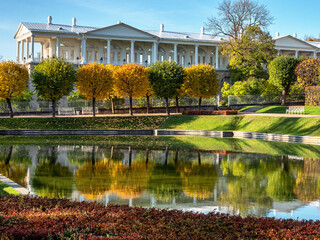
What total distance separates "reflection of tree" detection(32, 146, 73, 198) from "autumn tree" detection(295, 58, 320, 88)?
40869 millimetres

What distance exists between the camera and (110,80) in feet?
163

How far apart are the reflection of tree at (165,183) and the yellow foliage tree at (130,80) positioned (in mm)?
30827

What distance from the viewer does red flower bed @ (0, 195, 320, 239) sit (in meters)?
8.49

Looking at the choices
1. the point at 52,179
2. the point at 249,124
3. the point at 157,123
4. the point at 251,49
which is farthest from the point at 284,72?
the point at 52,179

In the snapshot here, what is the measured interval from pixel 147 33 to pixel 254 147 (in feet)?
146

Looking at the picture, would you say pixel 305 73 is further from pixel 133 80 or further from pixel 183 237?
pixel 183 237

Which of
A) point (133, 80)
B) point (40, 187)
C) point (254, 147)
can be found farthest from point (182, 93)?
point (40, 187)

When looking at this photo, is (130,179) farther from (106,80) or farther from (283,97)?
(283,97)

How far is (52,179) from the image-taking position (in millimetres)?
16859

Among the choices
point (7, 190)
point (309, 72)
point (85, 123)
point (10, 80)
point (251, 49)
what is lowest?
point (7, 190)

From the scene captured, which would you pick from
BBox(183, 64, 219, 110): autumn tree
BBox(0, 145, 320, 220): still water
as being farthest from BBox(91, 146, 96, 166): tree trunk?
BBox(183, 64, 219, 110): autumn tree

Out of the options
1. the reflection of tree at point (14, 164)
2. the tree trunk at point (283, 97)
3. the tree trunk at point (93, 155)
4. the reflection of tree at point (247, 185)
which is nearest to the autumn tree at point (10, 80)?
the reflection of tree at point (14, 164)

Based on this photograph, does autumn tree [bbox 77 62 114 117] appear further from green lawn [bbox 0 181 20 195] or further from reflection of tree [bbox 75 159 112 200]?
green lawn [bbox 0 181 20 195]

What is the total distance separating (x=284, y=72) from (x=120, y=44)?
27.8 meters
